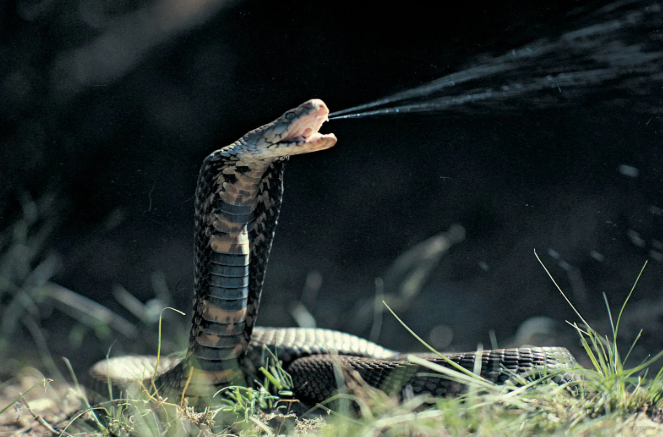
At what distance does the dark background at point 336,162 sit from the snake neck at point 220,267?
1.47m

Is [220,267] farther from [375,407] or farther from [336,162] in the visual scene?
[336,162]

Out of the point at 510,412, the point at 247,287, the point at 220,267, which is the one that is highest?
the point at 220,267

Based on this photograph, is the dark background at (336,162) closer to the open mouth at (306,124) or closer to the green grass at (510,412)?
the open mouth at (306,124)

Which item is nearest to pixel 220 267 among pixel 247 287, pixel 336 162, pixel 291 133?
pixel 247 287

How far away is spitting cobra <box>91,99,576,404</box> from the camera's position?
2842 millimetres

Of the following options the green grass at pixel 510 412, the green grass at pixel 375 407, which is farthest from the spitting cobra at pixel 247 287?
the green grass at pixel 510 412

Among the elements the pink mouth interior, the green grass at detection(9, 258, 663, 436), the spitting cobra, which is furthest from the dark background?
the green grass at detection(9, 258, 663, 436)

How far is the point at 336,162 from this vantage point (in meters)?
4.74

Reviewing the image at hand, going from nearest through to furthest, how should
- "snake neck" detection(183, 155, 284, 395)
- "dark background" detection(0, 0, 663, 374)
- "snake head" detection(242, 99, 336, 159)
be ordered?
1. "snake head" detection(242, 99, 336, 159)
2. "snake neck" detection(183, 155, 284, 395)
3. "dark background" detection(0, 0, 663, 374)

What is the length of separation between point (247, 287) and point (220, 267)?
7.9 inches

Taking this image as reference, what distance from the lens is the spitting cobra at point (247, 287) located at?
284 centimetres

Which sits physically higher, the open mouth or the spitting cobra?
the open mouth

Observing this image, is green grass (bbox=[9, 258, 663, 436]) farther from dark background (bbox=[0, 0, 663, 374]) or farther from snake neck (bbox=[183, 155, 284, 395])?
dark background (bbox=[0, 0, 663, 374])

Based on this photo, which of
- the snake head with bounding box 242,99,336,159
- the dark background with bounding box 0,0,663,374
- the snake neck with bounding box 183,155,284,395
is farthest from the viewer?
the dark background with bounding box 0,0,663,374
